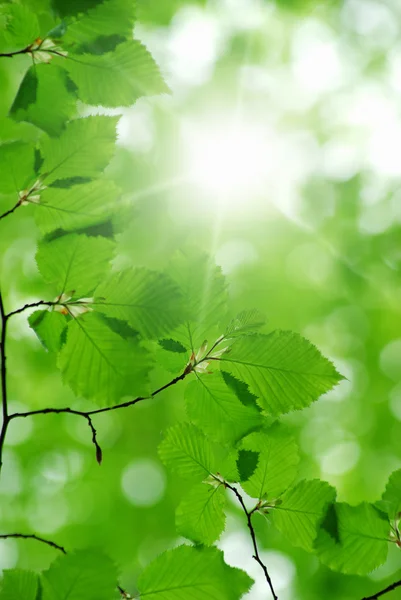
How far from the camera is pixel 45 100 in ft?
1.94

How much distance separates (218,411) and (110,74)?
17.7 inches

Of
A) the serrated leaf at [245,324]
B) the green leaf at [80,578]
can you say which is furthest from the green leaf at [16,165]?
the green leaf at [80,578]

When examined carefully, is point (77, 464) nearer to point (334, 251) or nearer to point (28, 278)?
point (28, 278)

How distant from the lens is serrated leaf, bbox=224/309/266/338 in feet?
2.03

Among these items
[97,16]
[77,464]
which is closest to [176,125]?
[77,464]

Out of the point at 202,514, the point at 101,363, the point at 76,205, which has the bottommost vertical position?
the point at 202,514

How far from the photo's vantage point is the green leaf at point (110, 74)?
610mm

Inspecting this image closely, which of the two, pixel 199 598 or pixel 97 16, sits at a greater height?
pixel 97 16

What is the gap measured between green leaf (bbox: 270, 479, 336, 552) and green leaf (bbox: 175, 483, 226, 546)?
82mm

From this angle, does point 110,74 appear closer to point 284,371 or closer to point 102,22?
point 102,22

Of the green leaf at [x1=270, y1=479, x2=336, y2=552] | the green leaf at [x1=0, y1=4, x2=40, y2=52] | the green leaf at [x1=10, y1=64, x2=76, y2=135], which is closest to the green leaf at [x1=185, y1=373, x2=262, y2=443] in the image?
the green leaf at [x1=270, y1=479, x2=336, y2=552]

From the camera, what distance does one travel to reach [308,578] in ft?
17.5

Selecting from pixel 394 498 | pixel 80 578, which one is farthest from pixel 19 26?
pixel 394 498

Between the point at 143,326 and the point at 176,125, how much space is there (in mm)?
7229
